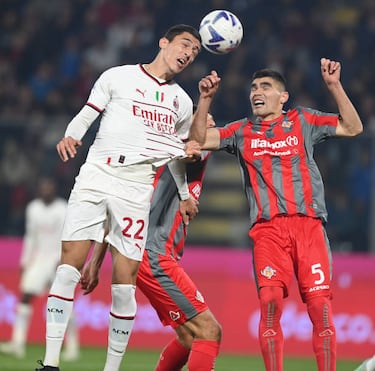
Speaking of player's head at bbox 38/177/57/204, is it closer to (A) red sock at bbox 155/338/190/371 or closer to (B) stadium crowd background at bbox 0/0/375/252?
(B) stadium crowd background at bbox 0/0/375/252

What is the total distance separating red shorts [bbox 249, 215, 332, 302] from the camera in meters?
7.55


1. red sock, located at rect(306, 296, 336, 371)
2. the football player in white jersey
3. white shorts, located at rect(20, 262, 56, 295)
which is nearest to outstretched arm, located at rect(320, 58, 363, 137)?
the football player in white jersey

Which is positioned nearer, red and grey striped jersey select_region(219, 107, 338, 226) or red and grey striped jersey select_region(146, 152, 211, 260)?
red and grey striped jersey select_region(219, 107, 338, 226)

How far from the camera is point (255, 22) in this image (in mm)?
17984

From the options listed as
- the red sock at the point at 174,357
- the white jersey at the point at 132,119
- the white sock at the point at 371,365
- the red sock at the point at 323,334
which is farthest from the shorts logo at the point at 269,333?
the white jersey at the point at 132,119

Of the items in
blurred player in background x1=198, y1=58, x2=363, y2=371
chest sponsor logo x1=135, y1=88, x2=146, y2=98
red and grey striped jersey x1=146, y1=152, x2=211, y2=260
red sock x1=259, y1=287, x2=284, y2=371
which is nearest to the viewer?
red sock x1=259, y1=287, x2=284, y2=371

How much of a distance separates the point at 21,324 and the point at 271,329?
606cm

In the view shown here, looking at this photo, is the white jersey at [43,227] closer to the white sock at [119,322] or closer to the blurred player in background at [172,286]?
the blurred player in background at [172,286]

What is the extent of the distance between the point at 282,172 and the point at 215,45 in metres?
1.10

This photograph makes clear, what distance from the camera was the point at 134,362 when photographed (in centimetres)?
1176

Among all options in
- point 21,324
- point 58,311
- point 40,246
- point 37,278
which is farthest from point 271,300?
point 40,246

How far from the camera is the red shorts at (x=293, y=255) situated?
297 inches

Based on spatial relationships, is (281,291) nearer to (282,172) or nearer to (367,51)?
(282,172)

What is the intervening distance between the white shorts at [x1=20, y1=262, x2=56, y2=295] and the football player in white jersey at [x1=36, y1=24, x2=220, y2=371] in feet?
18.6
